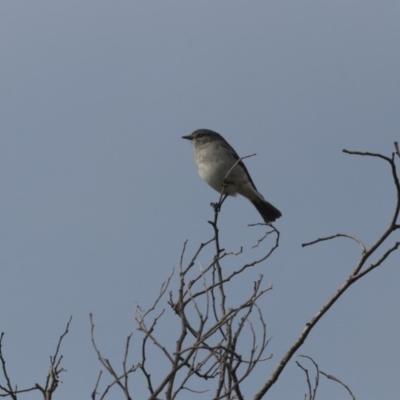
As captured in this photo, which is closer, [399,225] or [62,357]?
[399,225]

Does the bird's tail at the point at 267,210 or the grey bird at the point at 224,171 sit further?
the bird's tail at the point at 267,210

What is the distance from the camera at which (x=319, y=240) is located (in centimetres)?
402

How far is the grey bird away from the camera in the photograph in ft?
35.0

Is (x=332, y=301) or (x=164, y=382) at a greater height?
(x=332, y=301)

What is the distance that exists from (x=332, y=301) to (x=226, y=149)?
305 inches

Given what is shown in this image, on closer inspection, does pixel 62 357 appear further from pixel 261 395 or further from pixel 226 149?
pixel 226 149

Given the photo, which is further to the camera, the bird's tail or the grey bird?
the bird's tail

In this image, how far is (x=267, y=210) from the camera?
37.4 feet

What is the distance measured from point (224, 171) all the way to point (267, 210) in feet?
3.61

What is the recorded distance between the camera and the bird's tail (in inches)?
446

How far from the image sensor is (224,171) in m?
10.7

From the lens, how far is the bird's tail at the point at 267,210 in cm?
1134

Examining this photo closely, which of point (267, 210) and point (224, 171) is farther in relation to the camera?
point (267, 210)

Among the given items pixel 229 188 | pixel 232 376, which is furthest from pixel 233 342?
pixel 229 188
